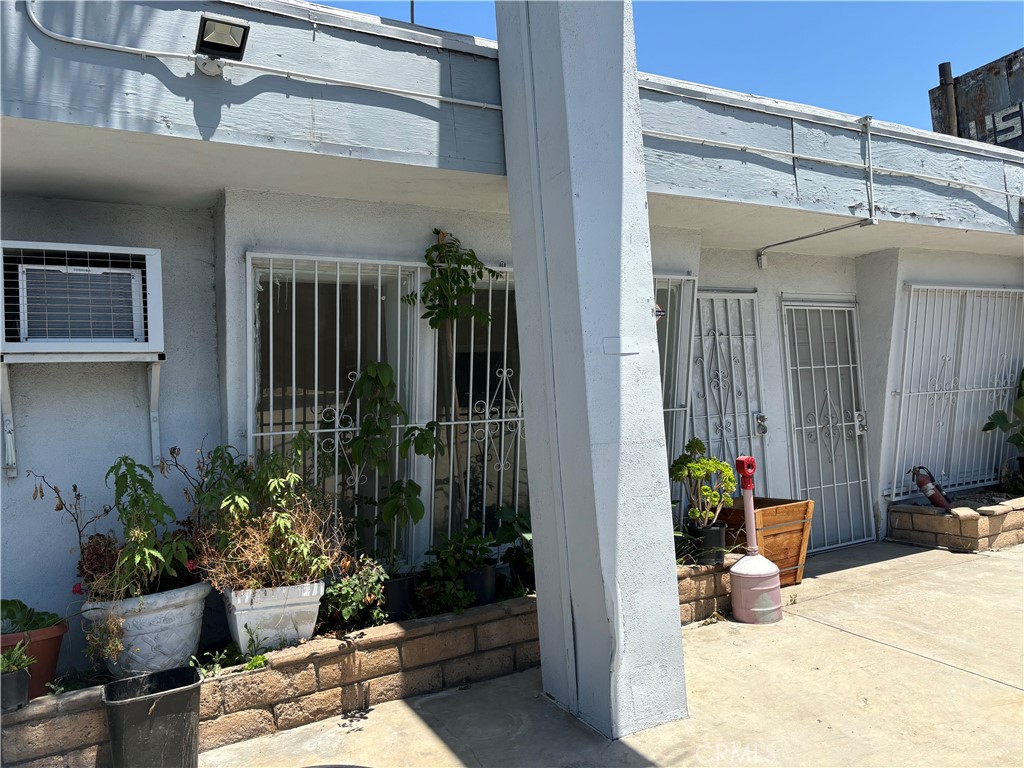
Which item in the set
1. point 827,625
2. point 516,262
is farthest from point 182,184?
point 827,625

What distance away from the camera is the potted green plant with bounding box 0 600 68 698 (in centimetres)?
349

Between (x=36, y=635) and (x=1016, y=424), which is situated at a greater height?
(x=1016, y=424)

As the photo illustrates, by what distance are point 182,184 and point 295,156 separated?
80cm

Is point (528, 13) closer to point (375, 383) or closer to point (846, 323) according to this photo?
point (375, 383)

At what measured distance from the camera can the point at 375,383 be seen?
468 centimetres

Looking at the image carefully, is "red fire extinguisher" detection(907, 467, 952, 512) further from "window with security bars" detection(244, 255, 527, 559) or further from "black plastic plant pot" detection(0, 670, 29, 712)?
"black plastic plant pot" detection(0, 670, 29, 712)

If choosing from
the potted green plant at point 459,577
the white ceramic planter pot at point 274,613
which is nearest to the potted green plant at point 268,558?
the white ceramic planter pot at point 274,613

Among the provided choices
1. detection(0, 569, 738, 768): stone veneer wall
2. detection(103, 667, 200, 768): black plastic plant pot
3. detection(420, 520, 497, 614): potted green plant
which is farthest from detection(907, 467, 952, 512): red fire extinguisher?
detection(103, 667, 200, 768): black plastic plant pot

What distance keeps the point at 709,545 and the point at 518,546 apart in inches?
57.2

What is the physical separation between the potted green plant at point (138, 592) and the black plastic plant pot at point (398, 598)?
1.01 metres

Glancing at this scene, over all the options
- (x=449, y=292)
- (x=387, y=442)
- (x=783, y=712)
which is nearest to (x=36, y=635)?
(x=387, y=442)

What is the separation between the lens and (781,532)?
19.0 feet

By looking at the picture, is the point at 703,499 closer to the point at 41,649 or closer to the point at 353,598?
the point at 353,598

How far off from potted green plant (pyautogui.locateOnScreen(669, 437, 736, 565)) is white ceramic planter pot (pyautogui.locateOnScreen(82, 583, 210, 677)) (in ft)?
11.2
